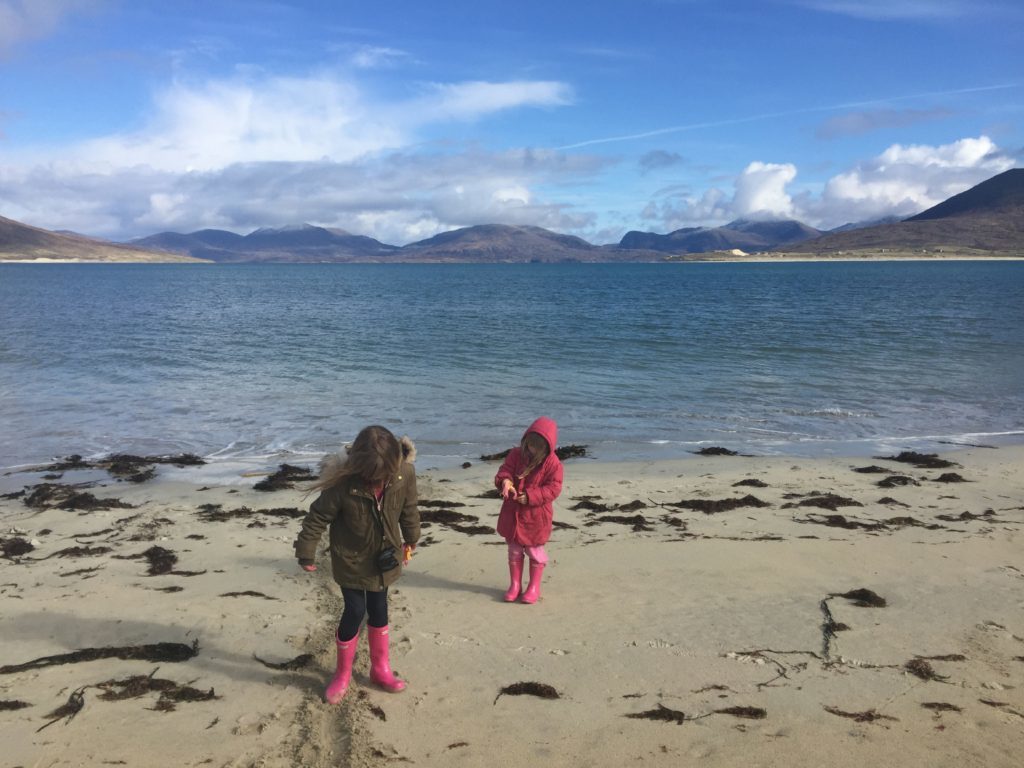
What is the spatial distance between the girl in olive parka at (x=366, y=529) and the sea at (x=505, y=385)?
8.00 m

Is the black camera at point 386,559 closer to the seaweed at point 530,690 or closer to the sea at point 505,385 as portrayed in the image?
the seaweed at point 530,690

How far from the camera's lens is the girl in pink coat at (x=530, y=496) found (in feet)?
20.5

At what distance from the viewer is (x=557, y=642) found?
5816mm

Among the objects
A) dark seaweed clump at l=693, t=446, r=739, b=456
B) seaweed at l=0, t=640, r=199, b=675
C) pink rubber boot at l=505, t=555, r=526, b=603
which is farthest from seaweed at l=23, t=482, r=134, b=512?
dark seaweed clump at l=693, t=446, r=739, b=456

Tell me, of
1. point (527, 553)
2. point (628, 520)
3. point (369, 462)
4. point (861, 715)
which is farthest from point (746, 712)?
point (628, 520)

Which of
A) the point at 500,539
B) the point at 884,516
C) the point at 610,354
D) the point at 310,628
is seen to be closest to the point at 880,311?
the point at 610,354

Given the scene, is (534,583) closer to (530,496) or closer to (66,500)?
(530,496)

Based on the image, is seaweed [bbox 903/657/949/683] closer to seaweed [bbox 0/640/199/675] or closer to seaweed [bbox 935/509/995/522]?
seaweed [bbox 935/509/995/522]

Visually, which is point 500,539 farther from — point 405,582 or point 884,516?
point 884,516

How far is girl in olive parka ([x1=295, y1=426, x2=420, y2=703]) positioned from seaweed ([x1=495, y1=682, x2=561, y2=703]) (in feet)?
2.47

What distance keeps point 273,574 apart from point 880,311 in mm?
51712

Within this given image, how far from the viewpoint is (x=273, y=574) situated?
24.1ft

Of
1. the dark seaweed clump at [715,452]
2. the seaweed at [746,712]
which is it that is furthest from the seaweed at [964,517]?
the seaweed at [746,712]

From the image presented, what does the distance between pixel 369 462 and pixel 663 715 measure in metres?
2.59
